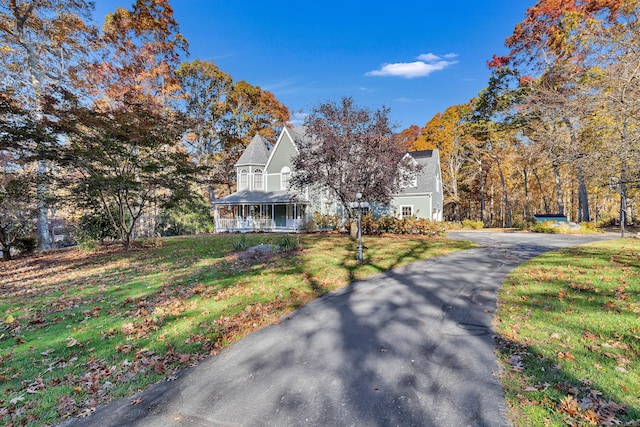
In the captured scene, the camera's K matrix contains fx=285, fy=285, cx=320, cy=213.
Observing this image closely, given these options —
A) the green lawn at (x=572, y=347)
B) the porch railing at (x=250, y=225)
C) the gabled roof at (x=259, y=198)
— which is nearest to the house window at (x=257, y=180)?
the gabled roof at (x=259, y=198)

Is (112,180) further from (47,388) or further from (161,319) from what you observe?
(47,388)

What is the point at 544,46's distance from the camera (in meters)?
21.1

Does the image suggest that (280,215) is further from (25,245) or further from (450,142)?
(450,142)

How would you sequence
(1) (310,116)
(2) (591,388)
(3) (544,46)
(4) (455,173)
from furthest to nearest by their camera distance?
(4) (455,173) < (3) (544,46) < (1) (310,116) < (2) (591,388)

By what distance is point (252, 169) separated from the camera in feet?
87.0

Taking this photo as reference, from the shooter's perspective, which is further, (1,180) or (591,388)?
(1,180)

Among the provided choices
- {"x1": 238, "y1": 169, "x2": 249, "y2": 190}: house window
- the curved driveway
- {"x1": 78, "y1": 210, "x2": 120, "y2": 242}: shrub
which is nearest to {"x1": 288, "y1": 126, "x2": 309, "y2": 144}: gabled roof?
{"x1": 238, "y1": 169, "x2": 249, "y2": 190}: house window

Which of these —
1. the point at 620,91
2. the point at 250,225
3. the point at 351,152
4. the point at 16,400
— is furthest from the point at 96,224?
the point at 620,91

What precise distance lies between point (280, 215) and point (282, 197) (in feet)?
6.79

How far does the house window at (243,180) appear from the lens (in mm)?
26609

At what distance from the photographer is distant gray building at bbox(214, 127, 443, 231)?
78.9 feet

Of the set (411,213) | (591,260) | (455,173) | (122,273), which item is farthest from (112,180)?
(455,173)

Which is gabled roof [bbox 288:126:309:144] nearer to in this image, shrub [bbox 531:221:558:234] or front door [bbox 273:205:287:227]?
front door [bbox 273:205:287:227]

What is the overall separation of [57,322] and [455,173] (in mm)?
36285
